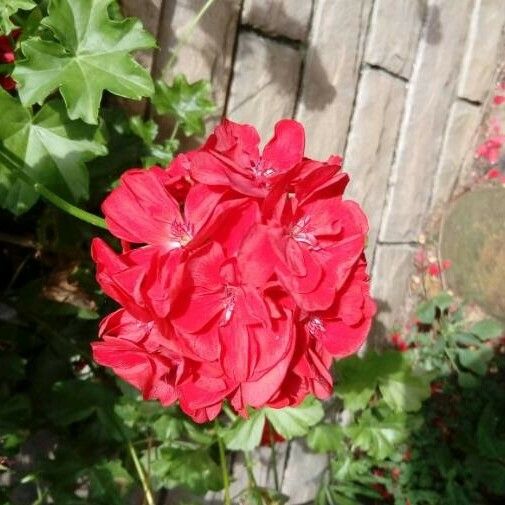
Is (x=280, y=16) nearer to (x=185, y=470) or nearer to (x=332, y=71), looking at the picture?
(x=332, y=71)

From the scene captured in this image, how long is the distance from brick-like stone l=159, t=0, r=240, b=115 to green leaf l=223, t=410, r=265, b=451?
631 mm

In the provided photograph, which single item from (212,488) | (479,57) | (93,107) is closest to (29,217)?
(93,107)

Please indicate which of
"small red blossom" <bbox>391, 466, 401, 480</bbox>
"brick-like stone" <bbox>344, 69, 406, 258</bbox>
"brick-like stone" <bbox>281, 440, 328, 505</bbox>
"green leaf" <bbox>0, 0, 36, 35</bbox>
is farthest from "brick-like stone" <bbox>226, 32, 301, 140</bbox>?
"small red blossom" <bbox>391, 466, 401, 480</bbox>

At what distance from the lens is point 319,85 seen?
1573 millimetres

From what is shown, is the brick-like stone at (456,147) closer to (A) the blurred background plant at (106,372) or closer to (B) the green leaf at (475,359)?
(A) the blurred background plant at (106,372)

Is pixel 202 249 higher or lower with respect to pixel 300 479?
higher

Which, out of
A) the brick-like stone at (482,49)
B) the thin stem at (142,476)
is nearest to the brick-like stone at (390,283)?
the brick-like stone at (482,49)

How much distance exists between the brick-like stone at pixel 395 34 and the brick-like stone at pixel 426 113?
38 mm

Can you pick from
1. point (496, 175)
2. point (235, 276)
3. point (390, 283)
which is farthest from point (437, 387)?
point (235, 276)

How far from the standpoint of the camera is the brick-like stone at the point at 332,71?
1532mm

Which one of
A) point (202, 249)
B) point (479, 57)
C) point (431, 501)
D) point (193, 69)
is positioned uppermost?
point (479, 57)

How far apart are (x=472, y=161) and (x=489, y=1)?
44 cm

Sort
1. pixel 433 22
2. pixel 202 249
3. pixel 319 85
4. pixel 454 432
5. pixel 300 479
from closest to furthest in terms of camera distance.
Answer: pixel 202 249
pixel 319 85
pixel 433 22
pixel 300 479
pixel 454 432

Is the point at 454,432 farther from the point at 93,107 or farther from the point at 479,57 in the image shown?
the point at 93,107
